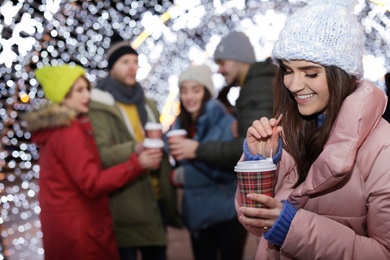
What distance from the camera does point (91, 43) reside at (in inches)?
315

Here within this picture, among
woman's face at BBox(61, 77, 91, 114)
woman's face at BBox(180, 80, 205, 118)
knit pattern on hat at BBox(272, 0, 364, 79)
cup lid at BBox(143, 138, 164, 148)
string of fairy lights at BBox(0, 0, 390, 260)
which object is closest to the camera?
knit pattern on hat at BBox(272, 0, 364, 79)

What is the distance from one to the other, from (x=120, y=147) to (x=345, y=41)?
7.60 feet

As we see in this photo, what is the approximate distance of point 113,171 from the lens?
3891 millimetres

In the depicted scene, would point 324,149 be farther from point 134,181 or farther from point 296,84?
point 134,181

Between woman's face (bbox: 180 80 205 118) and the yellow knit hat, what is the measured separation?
97 centimetres

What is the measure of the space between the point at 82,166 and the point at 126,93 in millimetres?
851

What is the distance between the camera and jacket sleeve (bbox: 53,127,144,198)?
12.1 feet

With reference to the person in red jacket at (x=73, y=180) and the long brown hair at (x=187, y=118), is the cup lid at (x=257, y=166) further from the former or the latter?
the long brown hair at (x=187, y=118)

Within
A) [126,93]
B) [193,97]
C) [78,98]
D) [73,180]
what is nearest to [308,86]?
[73,180]

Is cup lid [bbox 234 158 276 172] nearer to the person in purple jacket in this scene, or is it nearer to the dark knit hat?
the person in purple jacket

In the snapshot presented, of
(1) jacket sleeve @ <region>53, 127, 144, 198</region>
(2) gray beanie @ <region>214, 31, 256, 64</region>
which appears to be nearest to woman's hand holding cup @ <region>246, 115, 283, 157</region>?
(1) jacket sleeve @ <region>53, 127, 144, 198</region>

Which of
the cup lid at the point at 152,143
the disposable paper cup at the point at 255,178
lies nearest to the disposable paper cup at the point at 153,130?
the cup lid at the point at 152,143

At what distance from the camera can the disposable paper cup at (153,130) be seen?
3936 millimetres

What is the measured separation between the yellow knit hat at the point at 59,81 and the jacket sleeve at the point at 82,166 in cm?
33
